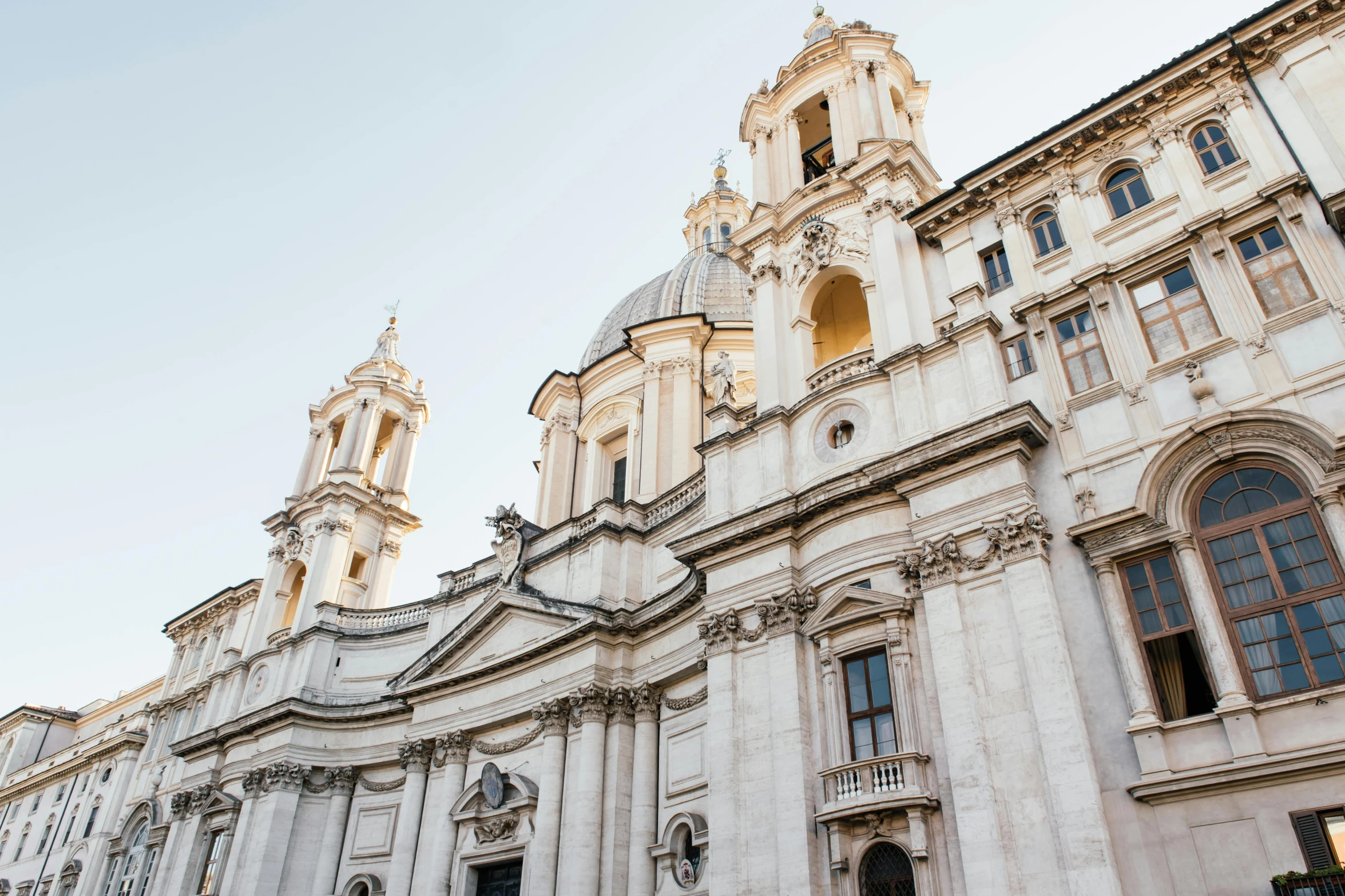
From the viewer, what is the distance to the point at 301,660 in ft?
110

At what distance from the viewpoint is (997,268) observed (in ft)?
66.9

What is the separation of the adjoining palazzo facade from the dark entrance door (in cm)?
14

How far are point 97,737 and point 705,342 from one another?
3637 cm

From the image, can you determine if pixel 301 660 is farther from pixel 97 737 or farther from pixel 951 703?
pixel 951 703

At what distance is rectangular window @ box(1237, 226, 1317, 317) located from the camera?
15.7 m

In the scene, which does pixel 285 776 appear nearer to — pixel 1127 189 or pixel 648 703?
pixel 648 703

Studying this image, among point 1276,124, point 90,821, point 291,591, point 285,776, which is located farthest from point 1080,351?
point 90,821

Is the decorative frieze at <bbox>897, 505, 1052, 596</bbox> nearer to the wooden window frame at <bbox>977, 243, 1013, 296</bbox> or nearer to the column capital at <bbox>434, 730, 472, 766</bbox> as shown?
the wooden window frame at <bbox>977, 243, 1013, 296</bbox>

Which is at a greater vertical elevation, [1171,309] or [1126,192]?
[1126,192]

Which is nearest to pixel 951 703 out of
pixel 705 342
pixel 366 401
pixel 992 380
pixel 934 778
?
pixel 934 778

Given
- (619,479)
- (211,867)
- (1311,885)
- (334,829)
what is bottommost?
(1311,885)

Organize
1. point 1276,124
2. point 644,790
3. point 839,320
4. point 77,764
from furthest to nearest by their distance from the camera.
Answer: point 77,764, point 839,320, point 644,790, point 1276,124

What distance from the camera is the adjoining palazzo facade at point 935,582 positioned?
1405cm

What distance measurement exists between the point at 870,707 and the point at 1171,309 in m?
9.05
